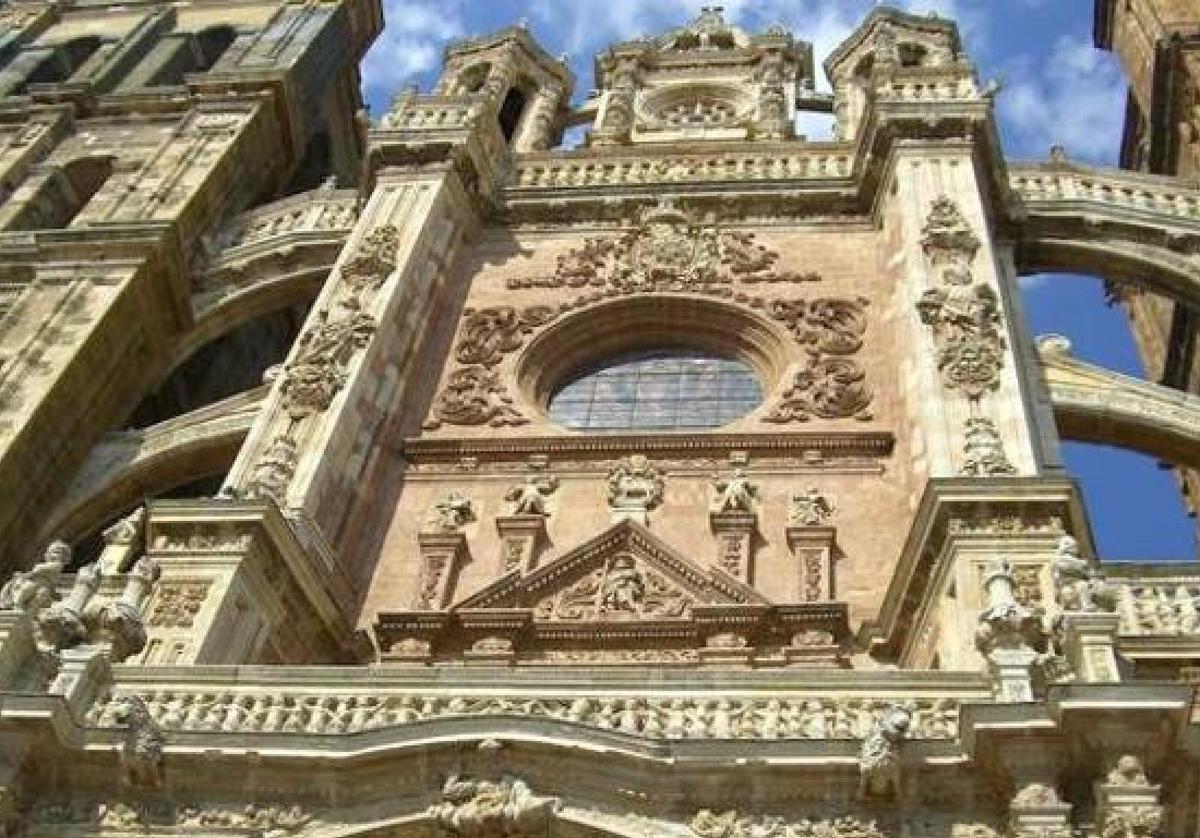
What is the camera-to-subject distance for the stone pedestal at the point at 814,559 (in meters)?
12.9

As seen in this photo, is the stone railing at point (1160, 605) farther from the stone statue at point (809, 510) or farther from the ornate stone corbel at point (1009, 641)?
the stone statue at point (809, 510)

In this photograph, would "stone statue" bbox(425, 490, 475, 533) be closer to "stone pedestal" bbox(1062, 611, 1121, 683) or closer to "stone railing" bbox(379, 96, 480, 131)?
"stone railing" bbox(379, 96, 480, 131)

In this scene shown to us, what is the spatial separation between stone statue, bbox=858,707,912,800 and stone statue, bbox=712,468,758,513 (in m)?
5.48

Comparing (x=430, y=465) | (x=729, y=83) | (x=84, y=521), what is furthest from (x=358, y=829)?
(x=729, y=83)

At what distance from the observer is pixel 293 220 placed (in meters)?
19.6

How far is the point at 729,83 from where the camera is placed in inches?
948

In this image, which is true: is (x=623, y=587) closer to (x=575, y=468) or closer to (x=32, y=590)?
(x=575, y=468)

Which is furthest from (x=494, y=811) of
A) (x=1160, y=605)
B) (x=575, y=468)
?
(x=575, y=468)

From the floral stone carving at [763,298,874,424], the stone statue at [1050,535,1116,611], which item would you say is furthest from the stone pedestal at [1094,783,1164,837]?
the floral stone carving at [763,298,874,424]

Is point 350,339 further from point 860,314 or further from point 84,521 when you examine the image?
point 860,314

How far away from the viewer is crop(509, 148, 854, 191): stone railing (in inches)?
734

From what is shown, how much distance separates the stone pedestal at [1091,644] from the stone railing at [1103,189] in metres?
9.56

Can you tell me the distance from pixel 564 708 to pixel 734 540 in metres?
4.69

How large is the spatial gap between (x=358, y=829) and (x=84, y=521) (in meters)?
8.45
